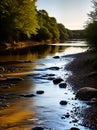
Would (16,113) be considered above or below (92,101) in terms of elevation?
below

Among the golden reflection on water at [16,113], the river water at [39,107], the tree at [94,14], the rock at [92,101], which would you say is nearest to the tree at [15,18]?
the tree at [94,14]

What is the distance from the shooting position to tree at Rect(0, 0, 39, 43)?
69.9 m

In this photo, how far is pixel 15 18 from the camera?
72.8 meters

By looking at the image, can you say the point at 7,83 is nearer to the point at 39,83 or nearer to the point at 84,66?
the point at 39,83

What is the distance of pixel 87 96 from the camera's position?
20.8m

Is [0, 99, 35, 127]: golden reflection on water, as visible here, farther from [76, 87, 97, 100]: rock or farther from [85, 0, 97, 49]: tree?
[85, 0, 97, 49]: tree

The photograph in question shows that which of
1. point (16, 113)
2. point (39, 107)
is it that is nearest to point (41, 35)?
point (39, 107)

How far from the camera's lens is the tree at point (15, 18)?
69938 mm

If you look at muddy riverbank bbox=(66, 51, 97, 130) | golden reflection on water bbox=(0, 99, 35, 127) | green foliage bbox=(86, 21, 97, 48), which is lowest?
golden reflection on water bbox=(0, 99, 35, 127)

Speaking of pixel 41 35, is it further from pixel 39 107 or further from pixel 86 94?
pixel 39 107

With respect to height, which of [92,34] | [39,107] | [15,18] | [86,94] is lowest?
[39,107]

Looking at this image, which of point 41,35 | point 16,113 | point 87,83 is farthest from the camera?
point 41,35

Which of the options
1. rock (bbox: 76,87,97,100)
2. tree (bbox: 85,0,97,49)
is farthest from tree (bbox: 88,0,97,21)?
rock (bbox: 76,87,97,100)

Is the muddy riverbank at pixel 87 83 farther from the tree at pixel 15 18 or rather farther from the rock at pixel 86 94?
the tree at pixel 15 18
